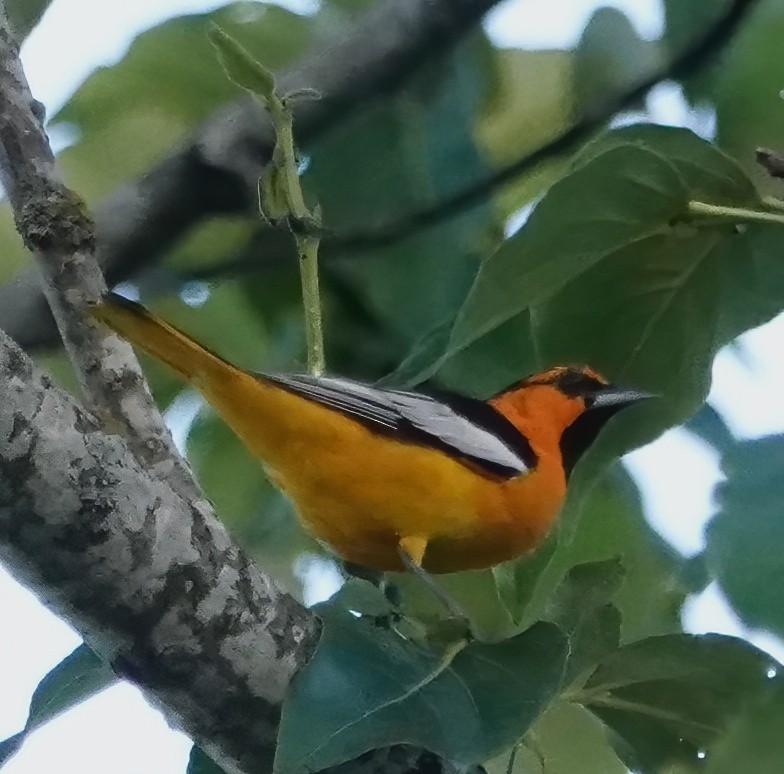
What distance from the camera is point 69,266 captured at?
30.5 inches

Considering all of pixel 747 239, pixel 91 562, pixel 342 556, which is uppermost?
pixel 747 239

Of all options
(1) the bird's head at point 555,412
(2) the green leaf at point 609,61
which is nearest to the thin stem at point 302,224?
(2) the green leaf at point 609,61

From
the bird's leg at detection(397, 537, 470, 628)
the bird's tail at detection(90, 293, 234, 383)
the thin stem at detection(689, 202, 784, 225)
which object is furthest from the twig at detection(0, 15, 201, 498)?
the thin stem at detection(689, 202, 784, 225)

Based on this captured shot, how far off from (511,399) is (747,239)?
644mm

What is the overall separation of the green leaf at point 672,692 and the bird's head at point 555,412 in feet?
1.63

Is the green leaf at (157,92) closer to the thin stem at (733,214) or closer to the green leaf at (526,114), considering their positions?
the green leaf at (526,114)

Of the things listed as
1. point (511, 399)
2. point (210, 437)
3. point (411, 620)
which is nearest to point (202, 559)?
point (411, 620)

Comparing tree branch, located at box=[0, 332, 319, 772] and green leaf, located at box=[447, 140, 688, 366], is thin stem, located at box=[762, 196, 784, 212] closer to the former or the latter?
green leaf, located at box=[447, 140, 688, 366]

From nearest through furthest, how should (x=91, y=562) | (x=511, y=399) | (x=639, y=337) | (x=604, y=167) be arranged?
(x=91, y=562)
(x=604, y=167)
(x=639, y=337)
(x=511, y=399)

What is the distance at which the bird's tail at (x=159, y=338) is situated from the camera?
751 millimetres

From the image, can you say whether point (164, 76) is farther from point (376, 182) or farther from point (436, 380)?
point (436, 380)

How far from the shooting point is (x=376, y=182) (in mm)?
1071

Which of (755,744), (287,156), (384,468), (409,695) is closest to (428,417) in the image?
(384,468)

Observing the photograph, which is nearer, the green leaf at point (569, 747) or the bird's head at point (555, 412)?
the green leaf at point (569, 747)
